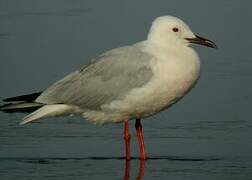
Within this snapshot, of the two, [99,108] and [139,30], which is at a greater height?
[139,30]

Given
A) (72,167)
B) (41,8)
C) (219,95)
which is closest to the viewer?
(72,167)

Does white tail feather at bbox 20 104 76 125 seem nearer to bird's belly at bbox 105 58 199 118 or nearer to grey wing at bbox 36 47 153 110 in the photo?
grey wing at bbox 36 47 153 110

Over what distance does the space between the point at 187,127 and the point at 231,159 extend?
1481 mm

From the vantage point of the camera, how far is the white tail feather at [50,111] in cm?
1002

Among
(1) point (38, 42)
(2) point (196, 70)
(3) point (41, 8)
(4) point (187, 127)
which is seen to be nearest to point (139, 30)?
(1) point (38, 42)

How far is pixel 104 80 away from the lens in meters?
9.93

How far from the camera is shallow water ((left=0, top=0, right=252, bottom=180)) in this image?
9.14 meters

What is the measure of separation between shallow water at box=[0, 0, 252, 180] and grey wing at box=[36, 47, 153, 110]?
0.52m

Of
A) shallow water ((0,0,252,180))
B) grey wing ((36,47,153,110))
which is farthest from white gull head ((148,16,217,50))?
shallow water ((0,0,252,180))

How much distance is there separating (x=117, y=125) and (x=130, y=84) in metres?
1.74

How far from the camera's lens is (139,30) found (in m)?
14.8

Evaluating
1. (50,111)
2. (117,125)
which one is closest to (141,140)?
(50,111)

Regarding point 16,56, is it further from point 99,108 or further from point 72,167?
point 72,167

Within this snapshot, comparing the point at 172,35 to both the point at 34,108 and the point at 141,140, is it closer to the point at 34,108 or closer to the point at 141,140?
the point at 141,140
